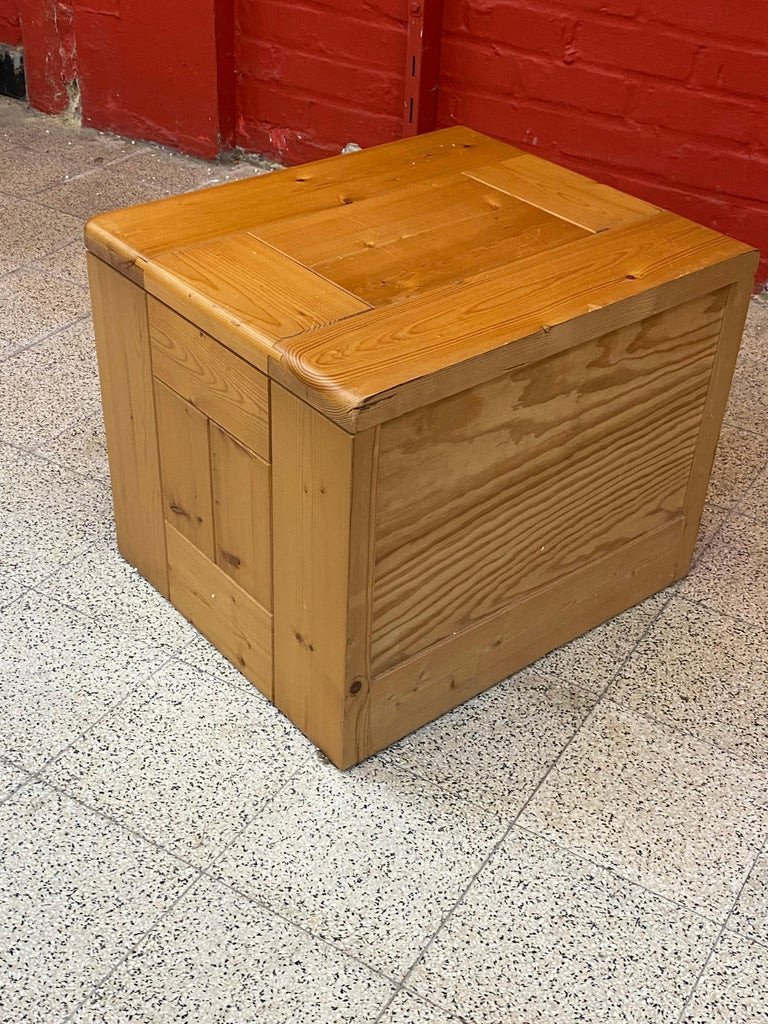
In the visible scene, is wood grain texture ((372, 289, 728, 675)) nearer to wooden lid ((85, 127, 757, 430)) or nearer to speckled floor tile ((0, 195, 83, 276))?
wooden lid ((85, 127, 757, 430))

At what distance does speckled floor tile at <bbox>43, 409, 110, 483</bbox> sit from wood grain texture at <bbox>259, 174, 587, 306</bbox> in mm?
641

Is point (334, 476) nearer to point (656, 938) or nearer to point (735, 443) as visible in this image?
point (656, 938)

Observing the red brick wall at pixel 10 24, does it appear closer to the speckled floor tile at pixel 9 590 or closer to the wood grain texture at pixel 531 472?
the speckled floor tile at pixel 9 590

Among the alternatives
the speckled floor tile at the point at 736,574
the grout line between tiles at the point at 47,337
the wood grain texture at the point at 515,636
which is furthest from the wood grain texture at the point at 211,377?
the grout line between tiles at the point at 47,337

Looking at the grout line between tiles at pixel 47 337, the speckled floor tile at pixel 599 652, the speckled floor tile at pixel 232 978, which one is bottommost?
the speckled floor tile at pixel 599 652

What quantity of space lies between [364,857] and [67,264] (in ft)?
5.61

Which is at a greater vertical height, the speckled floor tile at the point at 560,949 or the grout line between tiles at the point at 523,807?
the speckled floor tile at the point at 560,949

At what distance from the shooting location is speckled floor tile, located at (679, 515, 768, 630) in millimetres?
1788

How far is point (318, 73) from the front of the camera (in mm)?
2949

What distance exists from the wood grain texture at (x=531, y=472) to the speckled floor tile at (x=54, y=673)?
1.30 feet

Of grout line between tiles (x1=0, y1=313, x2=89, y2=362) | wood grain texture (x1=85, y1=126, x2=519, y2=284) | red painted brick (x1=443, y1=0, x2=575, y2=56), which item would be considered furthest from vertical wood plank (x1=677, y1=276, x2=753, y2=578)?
grout line between tiles (x1=0, y1=313, x2=89, y2=362)

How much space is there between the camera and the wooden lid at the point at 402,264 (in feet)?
4.21

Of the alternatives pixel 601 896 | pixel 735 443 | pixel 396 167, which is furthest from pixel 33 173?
pixel 601 896

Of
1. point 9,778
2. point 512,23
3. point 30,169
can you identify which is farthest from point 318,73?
point 9,778
